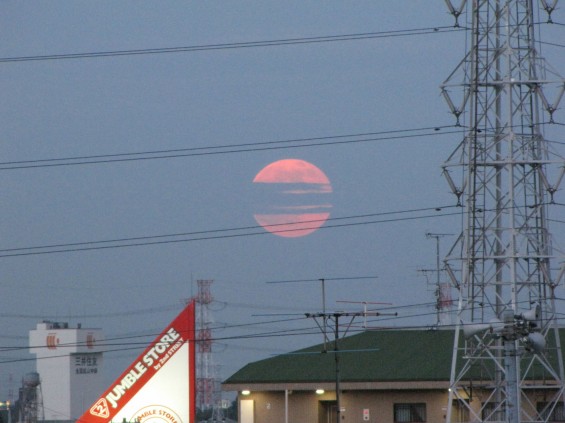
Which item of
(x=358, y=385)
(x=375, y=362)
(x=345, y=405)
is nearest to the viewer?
(x=358, y=385)

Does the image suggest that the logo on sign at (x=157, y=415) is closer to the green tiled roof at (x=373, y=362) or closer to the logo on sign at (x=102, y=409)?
the logo on sign at (x=102, y=409)

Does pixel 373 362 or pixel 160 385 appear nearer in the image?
pixel 160 385

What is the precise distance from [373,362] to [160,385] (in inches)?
1053

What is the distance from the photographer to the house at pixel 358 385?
2207 inches

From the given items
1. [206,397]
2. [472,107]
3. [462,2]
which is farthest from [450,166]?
[206,397]

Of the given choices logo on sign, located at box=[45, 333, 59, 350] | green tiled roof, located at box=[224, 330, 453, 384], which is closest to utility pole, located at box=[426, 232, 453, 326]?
green tiled roof, located at box=[224, 330, 453, 384]

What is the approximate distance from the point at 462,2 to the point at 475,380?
1744 centimetres

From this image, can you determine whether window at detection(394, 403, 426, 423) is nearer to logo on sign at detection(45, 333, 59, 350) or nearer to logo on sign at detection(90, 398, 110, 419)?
logo on sign at detection(90, 398, 110, 419)

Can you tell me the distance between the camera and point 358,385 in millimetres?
57500

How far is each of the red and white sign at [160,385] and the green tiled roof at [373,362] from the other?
2192 cm

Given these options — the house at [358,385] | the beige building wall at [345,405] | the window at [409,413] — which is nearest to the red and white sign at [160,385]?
the house at [358,385]

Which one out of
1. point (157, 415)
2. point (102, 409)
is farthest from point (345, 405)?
point (157, 415)

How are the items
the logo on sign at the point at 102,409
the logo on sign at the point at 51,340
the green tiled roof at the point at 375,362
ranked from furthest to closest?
the logo on sign at the point at 51,340 → the green tiled roof at the point at 375,362 → the logo on sign at the point at 102,409

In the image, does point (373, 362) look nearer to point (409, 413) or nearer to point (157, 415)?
point (409, 413)
